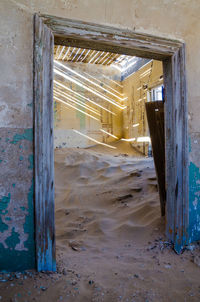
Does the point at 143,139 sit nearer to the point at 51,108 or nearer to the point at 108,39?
the point at 108,39

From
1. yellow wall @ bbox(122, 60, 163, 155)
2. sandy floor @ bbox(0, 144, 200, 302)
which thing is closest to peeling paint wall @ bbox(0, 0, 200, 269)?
sandy floor @ bbox(0, 144, 200, 302)

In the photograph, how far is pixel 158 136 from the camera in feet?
11.4

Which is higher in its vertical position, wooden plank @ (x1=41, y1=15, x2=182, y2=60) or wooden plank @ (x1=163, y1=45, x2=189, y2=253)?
wooden plank @ (x1=41, y1=15, x2=182, y2=60)

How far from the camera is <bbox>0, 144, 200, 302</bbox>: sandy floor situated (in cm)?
202

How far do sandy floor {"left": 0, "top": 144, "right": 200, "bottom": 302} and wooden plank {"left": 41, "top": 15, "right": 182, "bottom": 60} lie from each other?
220 cm

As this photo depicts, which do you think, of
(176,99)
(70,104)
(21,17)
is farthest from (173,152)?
(70,104)

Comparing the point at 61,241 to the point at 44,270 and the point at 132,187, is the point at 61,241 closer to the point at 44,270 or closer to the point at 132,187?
the point at 44,270

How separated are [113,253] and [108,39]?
2358mm

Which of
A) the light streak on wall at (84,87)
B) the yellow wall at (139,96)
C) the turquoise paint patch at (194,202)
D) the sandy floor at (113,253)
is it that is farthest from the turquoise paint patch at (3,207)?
the light streak on wall at (84,87)

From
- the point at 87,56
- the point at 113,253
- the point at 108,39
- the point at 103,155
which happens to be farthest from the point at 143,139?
the point at 108,39

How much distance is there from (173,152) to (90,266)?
5.06 feet

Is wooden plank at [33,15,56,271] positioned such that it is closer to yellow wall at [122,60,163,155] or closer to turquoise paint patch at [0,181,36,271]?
turquoise paint patch at [0,181,36,271]

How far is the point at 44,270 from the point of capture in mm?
2229

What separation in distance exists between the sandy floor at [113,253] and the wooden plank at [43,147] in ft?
0.81
